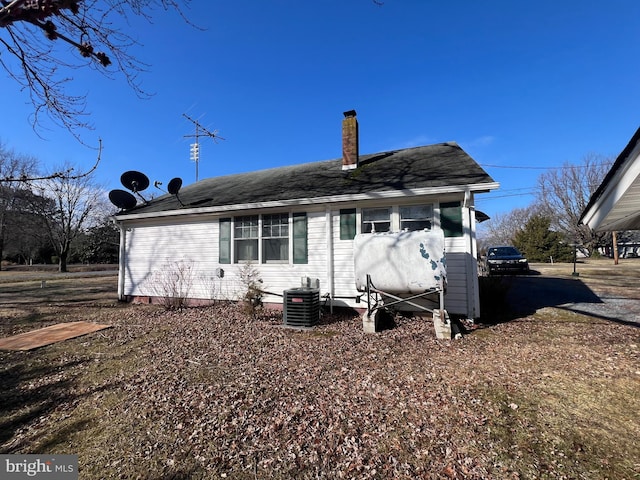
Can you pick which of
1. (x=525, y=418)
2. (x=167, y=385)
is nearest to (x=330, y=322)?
(x=167, y=385)

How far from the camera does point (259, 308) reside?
841 centimetres

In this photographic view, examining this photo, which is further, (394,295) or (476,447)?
(394,295)

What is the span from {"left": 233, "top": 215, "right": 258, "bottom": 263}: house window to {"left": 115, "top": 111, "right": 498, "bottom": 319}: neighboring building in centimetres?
3

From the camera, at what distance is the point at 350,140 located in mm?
9953

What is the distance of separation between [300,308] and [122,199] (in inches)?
355

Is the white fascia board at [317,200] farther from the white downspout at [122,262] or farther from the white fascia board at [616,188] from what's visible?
the white fascia board at [616,188]

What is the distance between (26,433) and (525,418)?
17.3ft

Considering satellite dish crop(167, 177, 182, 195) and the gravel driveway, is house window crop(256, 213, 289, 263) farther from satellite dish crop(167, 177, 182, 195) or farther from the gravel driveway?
the gravel driveway

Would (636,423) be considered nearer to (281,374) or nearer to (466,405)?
(466,405)

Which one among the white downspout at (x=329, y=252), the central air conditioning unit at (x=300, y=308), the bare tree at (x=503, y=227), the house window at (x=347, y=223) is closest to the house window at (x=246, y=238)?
the white downspout at (x=329, y=252)

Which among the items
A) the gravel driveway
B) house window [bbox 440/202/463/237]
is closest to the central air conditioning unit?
house window [bbox 440/202/463/237]

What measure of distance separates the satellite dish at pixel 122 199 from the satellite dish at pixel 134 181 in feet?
1.95

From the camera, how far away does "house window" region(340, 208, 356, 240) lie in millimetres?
7875

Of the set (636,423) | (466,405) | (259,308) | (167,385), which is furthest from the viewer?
(259,308)
